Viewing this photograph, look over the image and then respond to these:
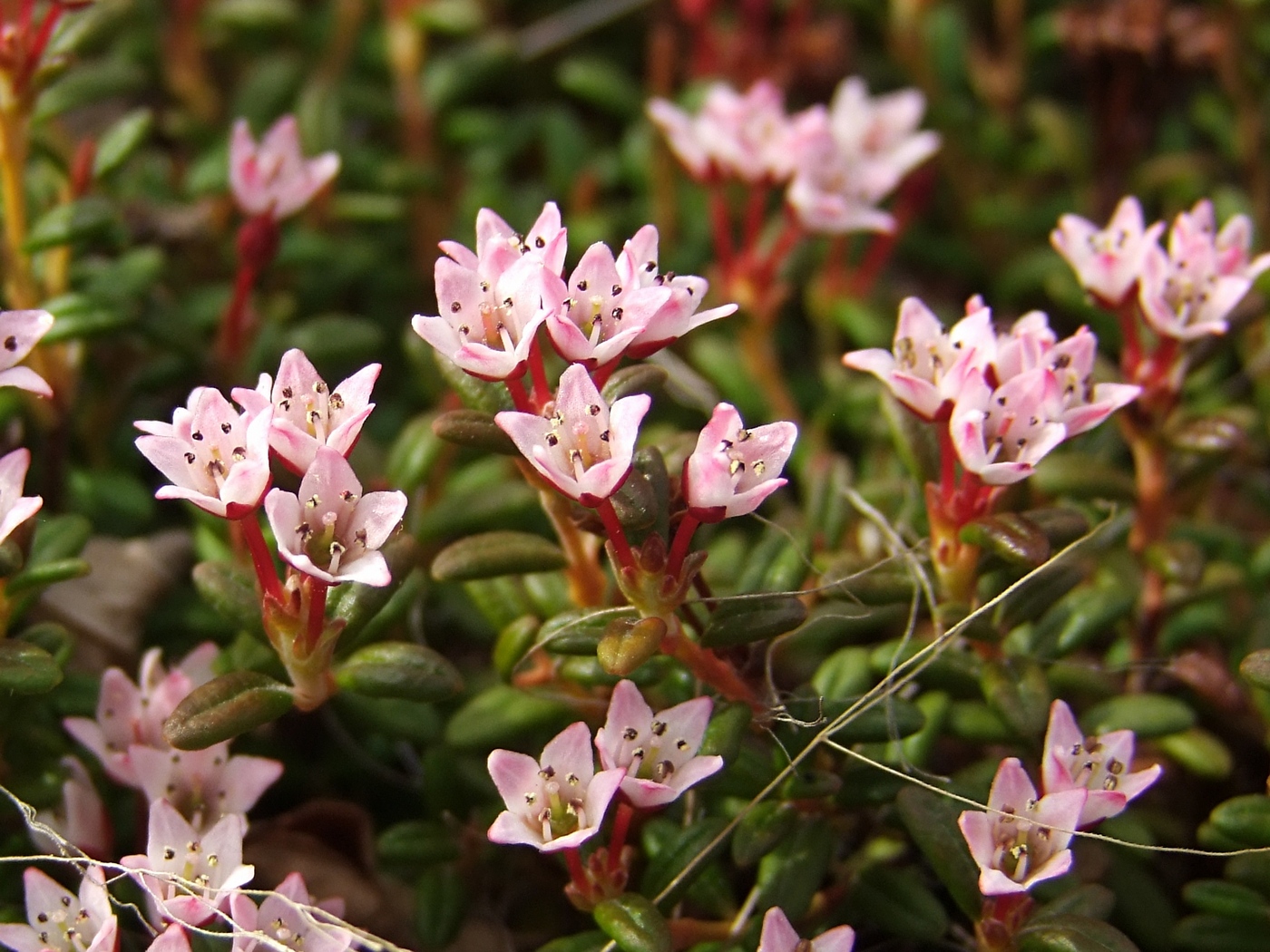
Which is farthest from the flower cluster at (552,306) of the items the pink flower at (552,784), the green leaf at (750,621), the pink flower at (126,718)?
the pink flower at (126,718)

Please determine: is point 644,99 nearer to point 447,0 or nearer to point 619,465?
point 447,0

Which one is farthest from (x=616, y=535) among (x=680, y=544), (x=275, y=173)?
(x=275, y=173)

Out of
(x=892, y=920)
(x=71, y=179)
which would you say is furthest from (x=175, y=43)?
(x=892, y=920)

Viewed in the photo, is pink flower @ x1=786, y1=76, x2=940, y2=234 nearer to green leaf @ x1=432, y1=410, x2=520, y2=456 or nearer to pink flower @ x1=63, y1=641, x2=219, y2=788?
green leaf @ x1=432, y1=410, x2=520, y2=456

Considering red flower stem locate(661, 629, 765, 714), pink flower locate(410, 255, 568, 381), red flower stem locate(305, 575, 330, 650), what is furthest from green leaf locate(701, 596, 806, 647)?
red flower stem locate(305, 575, 330, 650)

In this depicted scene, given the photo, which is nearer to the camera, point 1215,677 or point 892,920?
point 892,920

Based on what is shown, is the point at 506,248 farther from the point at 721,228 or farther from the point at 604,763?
the point at 721,228
